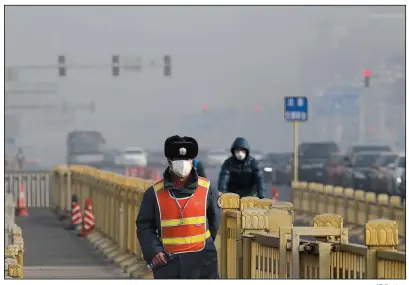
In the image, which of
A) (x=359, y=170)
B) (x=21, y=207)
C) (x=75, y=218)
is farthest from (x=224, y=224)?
(x=359, y=170)

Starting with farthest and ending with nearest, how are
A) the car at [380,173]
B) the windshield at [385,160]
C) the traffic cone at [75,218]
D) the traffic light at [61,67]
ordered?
the traffic light at [61,67] → the windshield at [385,160] → the car at [380,173] → the traffic cone at [75,218]

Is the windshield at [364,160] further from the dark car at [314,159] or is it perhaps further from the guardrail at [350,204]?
the guardrail at [350,204]

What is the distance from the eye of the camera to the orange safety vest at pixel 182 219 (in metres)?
12.6

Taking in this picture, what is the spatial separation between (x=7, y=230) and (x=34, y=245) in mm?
8626

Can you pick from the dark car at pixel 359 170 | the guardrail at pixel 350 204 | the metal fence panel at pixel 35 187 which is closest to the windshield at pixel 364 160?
the dark car at pixel 359 170

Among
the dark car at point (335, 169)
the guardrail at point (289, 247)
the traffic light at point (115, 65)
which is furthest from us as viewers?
the traffic light at point (115, 65)

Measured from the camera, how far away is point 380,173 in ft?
169

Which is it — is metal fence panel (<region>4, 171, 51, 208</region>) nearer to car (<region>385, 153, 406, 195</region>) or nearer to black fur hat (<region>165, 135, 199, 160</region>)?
car (<region>385, 153, 406, 195</region>)

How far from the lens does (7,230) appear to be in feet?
67.8

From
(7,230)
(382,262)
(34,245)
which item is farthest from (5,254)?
(34,245)

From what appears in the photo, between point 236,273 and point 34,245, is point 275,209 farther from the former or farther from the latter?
point 34,245

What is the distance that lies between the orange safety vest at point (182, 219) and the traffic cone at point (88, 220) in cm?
1856

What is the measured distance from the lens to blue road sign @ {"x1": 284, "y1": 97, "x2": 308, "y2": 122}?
39938 mm

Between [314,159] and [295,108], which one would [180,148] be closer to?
[295,108]
